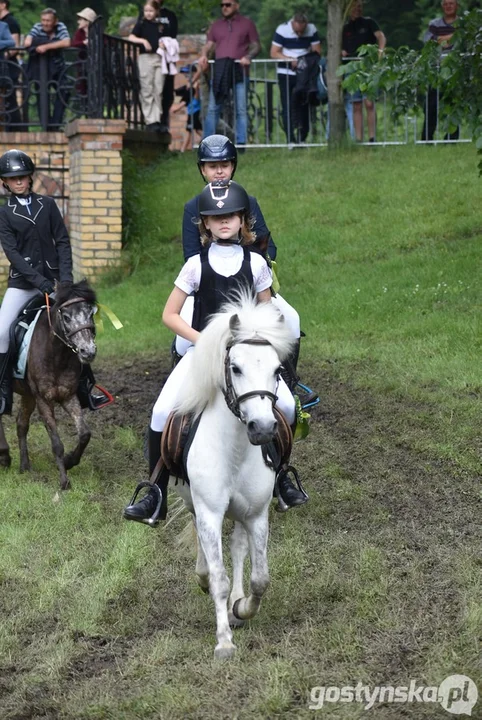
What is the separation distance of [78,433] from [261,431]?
4.38 meters

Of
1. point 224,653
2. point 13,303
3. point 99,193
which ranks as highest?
point 224,653

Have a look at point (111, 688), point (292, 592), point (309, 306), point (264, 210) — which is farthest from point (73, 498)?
point (264, 210)

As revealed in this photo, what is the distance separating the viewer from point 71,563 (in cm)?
710

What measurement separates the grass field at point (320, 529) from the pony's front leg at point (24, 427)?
0.15m

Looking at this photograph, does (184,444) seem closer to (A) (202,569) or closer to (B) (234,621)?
(A) (202,569)

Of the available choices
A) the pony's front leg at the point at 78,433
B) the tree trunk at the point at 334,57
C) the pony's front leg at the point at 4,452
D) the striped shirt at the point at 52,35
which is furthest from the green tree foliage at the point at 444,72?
the striped shirt at the point at 52,35

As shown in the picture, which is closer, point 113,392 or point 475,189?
point 113,392

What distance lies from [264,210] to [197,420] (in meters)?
11.4

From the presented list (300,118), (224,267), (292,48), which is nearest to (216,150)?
(224,267)

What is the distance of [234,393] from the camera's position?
5152 millimetres

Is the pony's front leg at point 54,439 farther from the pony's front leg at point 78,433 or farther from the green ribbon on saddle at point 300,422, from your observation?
the green ribbon on saddle at point 300,422

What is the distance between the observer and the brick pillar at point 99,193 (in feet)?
53.3

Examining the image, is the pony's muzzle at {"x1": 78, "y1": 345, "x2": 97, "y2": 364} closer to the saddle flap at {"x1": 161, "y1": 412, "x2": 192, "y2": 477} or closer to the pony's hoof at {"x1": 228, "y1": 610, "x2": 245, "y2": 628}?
the saddle flap at {"x1": 161, "y1": 412, "x2": 192, "y2": 477}

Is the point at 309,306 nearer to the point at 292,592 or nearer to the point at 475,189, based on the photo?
the point at 475,189
